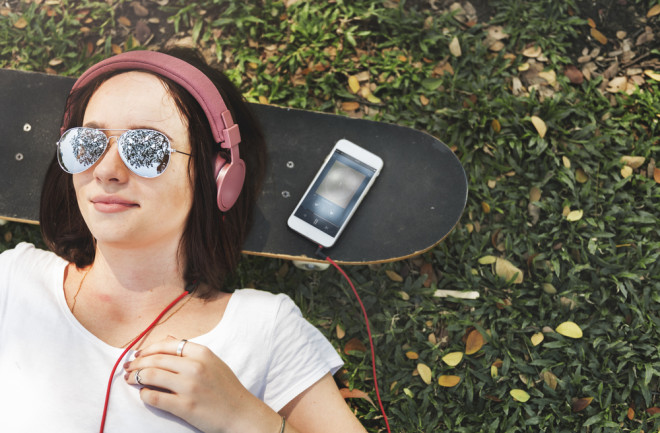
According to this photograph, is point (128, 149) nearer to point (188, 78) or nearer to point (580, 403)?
point (188, 78)

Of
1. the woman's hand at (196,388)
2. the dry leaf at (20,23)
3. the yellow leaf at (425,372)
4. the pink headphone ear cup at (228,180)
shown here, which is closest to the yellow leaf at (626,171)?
the yellow leaf at (425,372)

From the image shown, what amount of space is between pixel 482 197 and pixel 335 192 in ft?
3.27

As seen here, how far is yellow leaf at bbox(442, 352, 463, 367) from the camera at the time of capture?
115 inches

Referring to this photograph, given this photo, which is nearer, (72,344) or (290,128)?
(72,344)

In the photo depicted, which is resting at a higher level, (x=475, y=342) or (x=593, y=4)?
(x=593, y=4)

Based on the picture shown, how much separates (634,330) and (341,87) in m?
2.37

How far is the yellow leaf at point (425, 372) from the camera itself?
9.55ft

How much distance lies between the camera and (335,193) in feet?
9.20

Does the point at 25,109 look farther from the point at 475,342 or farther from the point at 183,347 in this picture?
the point at 475,342

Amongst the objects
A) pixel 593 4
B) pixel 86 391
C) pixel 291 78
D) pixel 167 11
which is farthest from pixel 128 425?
pixel 593 4

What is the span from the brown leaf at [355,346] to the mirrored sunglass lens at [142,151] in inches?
62.5

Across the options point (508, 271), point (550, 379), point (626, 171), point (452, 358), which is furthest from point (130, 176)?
point (626, 171)

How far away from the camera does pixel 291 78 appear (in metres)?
3.35

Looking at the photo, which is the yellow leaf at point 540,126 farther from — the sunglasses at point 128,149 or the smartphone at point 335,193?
the sunglasses at point 128,149
